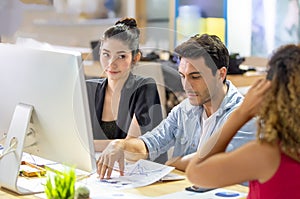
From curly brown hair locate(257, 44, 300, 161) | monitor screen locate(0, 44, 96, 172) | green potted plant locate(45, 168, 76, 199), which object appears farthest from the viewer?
monitor screen locate(0, 44, 96, 172)

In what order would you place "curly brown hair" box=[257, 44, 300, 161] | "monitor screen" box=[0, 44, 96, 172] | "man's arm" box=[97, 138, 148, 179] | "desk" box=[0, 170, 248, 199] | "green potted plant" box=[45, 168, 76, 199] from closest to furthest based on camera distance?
1. "curly brown hair" box=[257, 44, 300, 161]
2. "green potted plant" box=[45, 168, 76, 199]
3. "monitor screen" box=[0, 44, 96, 172]
4. "desk" box=[0, 170, 248, 199]
5. "man's arm" box=[97, 138, 148, 179]

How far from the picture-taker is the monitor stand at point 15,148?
75.7 inches

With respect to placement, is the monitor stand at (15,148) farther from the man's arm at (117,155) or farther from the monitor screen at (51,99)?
the man's arm at (117,155)

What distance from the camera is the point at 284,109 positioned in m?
1.24

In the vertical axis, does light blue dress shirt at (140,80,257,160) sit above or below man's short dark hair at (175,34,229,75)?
below

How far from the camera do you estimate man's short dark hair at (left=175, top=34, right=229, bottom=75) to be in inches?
75.5

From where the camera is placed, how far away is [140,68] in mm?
2068

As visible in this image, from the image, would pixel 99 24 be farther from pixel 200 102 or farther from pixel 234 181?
pixel 234 181

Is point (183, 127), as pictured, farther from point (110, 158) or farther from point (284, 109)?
point (284, 109)

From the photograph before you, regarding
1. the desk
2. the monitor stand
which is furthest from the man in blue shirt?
the monitor stand

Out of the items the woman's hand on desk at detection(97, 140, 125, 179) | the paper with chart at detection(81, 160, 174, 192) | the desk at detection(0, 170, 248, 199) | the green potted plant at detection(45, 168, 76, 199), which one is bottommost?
the desk at detection(0, 170, 248, 199)

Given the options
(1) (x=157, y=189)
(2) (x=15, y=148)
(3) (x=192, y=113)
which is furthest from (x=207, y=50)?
(2) (x=15, y=148)

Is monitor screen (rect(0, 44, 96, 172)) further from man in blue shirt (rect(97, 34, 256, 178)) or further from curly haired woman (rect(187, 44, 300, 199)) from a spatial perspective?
curly haired woman (rect(187, 44, 300, 199))

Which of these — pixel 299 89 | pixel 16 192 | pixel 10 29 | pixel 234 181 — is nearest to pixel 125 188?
pixel 16 192
